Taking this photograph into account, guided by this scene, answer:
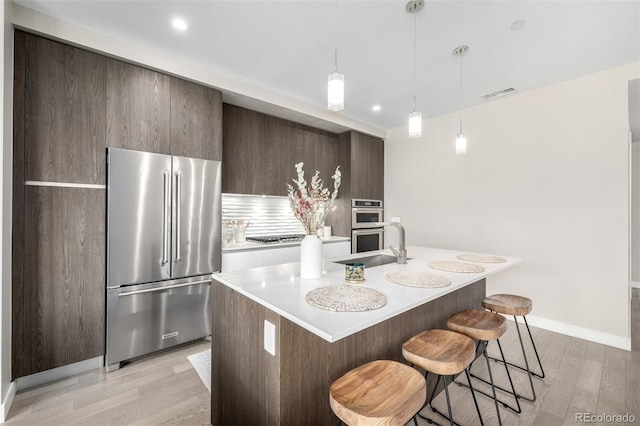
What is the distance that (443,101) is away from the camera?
368cm

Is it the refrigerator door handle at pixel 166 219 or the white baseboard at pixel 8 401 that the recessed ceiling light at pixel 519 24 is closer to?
the refrigerator door handle at pixel 166 219

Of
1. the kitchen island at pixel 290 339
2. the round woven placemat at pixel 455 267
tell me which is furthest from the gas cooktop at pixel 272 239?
the round woven placemat at pixel 455 267

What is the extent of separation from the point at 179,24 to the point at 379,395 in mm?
2840

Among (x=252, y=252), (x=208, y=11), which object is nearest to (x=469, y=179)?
(x=252, y=252)

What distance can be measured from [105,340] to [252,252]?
1516 millimetres

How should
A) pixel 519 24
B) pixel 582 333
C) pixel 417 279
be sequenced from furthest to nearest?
1. pixel 582 333
2. pixel 519 24
3. pixel 417 279

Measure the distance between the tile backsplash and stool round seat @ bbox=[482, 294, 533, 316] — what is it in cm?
232

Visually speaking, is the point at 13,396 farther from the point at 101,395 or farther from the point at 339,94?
the point at 339,94

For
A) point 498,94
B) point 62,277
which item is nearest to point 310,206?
point 62,277

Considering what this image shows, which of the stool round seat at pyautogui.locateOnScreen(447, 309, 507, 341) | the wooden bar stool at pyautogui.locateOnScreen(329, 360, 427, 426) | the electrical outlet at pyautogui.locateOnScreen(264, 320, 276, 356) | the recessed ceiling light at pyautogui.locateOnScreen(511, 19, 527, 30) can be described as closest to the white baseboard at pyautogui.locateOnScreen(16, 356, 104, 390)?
the electrical outlet at pyautogui.locateOnScreen(264, 320, 276, 356)

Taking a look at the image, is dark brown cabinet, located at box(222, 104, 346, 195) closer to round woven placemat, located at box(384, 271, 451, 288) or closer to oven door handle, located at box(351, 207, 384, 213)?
oven door handle, located at box(351, 207, 384, 213)

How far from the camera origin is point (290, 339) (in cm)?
122

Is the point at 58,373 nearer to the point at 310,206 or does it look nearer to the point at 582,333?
the point at 310,206

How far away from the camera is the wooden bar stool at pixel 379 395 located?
0.99 m
